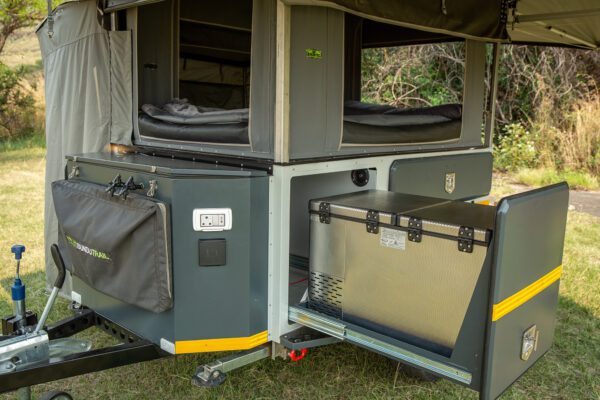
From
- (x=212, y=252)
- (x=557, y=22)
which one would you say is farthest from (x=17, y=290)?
(x=557, y=22)

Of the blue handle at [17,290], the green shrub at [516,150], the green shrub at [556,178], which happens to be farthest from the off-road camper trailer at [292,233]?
the green shrub at [516,150]

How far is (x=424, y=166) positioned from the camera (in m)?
3.24

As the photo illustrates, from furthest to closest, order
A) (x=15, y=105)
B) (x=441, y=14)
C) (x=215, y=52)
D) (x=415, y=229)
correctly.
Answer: (x=15, y=105)
(x=215, y=52)
(x=441, y=14)
(x=415, y=229)

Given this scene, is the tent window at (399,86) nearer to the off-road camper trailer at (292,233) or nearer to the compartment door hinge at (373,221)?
the off-road camper trailer at (292,233)

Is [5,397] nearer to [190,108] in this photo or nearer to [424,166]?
[190,108]

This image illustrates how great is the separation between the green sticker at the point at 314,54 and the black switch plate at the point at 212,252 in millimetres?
886

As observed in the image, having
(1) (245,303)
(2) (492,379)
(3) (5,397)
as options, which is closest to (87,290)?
(3) (5,397)

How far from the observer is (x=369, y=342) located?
2307mm

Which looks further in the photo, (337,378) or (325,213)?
(337,378)

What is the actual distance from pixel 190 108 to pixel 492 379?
7.19ft

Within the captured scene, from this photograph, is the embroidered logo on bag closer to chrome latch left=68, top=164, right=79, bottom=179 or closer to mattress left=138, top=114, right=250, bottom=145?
chrome latch left=68, top=164, right=79, bottom=179

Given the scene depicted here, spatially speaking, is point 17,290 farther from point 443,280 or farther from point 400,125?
point 400,125

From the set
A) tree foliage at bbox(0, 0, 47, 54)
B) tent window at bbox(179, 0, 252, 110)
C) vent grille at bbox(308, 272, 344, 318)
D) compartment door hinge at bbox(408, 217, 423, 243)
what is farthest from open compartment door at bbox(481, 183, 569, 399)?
tree foliage at bbox(0, 0, 47, 54)

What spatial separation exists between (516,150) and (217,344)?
7.27 m
